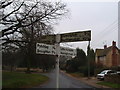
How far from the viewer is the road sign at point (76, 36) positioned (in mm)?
8062

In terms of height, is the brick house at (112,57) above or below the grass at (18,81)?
above

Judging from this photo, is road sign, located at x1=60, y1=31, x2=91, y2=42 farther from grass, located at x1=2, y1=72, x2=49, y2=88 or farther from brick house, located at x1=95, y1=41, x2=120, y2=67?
brick house, located at x1=95, y1=41, x2=120, y2=67

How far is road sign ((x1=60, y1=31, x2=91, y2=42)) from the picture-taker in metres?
8.06

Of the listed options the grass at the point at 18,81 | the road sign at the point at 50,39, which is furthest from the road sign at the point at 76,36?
the grass at the point at 18,81

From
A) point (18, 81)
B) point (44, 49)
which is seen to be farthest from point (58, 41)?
point (18, 81)

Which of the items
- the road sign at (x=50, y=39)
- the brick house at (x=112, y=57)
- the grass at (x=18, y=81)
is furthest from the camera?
the brick house at (x=112, y=57)

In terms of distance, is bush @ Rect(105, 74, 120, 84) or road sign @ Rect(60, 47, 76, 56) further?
bush @ Rect(105, 74, 120, 84)

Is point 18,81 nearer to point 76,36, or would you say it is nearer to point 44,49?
point 44,49

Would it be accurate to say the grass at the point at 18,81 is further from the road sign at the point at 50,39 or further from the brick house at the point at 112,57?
the brick house at the point at 112,57

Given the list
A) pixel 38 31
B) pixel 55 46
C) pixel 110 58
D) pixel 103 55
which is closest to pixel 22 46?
pixel 38 31

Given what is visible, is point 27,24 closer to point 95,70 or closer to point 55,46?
point 55,46

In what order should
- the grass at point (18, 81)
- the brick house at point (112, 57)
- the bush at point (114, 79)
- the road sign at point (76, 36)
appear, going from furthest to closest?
1. the brick house at point (112, 57)
2. the bush at point (114, 79)
3. the grass at point (18, 81)
4. the road sign at point (76, 36)

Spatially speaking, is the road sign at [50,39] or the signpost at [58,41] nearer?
the signpost at [58,41]

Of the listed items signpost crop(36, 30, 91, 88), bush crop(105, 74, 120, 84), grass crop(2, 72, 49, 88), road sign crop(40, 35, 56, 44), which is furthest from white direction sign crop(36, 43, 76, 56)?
bush crop(105, 74, 120, 84)
